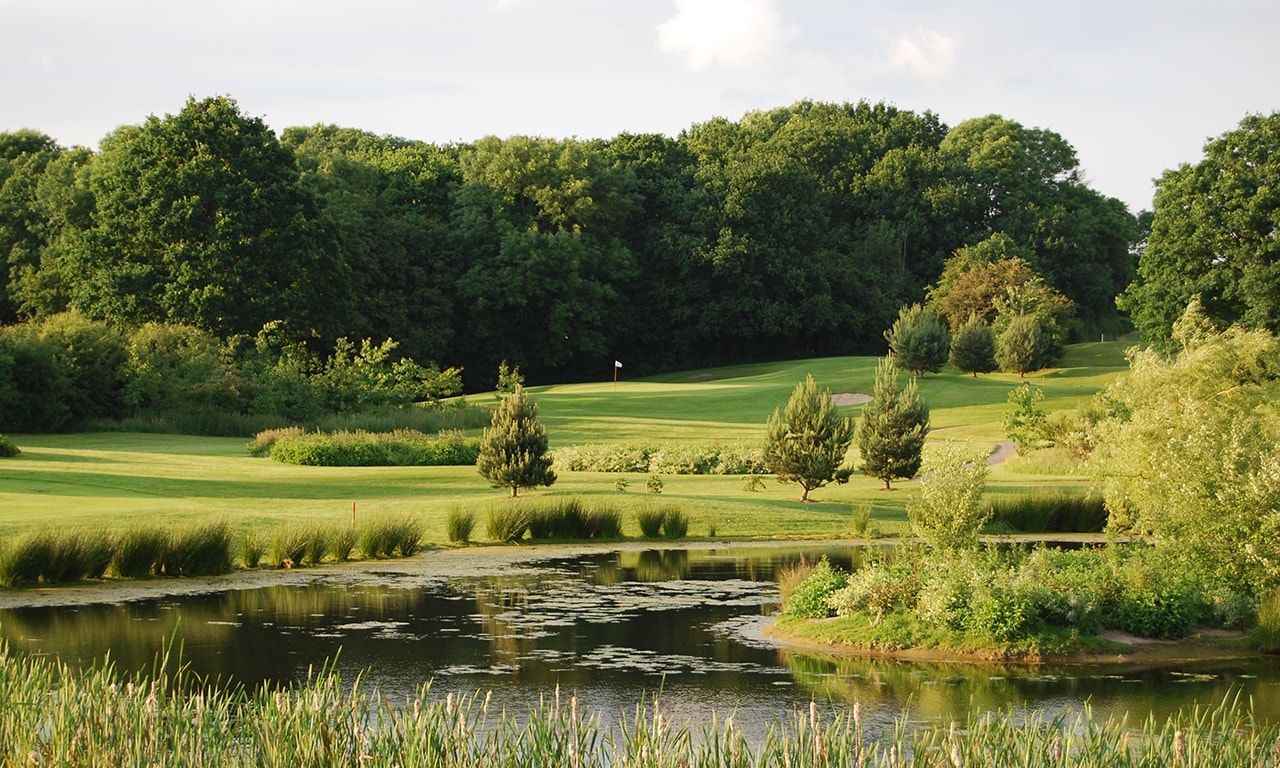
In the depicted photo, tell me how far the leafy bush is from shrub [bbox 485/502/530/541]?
9.06 m

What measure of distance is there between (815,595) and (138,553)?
10925 millimetres

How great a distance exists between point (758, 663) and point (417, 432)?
29506mm

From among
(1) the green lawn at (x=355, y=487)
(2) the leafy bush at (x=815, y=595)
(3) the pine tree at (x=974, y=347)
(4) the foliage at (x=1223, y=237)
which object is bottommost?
(2) the leafy bush at (x=815, y=595)

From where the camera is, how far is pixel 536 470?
30.2m

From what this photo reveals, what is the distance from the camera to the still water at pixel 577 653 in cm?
1388

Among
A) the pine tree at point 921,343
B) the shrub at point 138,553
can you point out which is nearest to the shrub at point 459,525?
the shrub at point 138,553

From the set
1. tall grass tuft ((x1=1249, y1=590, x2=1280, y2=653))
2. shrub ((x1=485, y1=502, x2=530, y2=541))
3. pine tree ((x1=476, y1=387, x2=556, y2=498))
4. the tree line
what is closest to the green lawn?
pine tree ((x1=476, y1=387, x2=556, y2=498))

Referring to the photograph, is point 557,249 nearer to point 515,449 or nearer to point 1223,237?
point 1223,237

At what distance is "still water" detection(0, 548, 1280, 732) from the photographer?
45.5ft

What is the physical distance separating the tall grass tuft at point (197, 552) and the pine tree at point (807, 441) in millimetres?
13044

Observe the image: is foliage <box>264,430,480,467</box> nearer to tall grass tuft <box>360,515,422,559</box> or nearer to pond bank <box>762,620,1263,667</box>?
tall grass tuft <box>360,515,422,559</box>

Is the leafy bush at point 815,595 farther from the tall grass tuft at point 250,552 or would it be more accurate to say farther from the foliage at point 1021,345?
the foliage at point 1021,345

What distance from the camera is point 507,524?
26625 millimetres

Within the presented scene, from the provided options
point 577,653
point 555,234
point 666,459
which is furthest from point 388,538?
point 555,234
